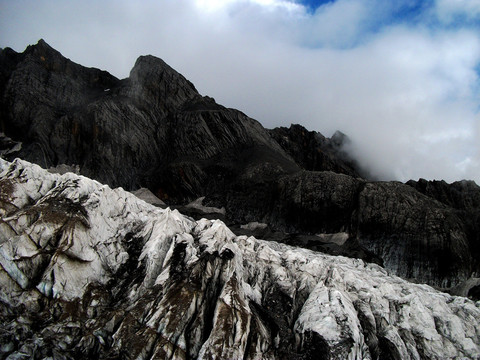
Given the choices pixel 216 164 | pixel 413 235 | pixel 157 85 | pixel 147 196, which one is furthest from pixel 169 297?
pixel 157 85

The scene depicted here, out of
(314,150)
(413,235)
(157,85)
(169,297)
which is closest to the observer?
(169,297)

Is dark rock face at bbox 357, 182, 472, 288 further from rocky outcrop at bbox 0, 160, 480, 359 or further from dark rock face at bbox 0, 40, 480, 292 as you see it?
rocky outcrop at bbox 0, 160, 480, 359

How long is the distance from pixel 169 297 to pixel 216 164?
7647 cm

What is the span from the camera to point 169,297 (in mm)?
26016

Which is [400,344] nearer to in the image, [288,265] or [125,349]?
[288,265]

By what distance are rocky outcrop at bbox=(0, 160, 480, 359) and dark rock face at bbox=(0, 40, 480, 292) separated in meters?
34.2

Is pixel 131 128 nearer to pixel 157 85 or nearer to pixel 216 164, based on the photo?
pixel 157 85

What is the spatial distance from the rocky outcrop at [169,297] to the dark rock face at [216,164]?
34234mm

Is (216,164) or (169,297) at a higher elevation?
(216,164)

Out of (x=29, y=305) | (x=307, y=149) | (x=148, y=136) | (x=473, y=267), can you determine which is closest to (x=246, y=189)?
(x=148, y=136)

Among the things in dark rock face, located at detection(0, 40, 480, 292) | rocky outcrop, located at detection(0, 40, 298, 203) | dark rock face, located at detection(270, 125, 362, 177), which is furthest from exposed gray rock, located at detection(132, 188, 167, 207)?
dark rock face, located at detection(270, 125, 362, 177)

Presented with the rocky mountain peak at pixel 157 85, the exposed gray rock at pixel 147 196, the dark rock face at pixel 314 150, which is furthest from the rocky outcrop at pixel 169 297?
the dark rock face at pixel 314 150

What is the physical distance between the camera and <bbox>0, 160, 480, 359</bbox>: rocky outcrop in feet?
78.4

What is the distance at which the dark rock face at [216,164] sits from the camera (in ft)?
224
